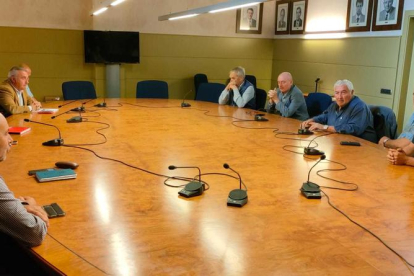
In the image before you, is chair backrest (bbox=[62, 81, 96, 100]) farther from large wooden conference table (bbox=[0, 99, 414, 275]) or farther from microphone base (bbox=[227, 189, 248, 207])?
microphone base (bbox=[227, 189, 248, 207])

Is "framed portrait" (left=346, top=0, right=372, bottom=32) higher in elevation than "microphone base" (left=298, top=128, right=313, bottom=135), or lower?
higher

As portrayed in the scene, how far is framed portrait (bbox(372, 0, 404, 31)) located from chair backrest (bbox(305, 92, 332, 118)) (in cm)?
166

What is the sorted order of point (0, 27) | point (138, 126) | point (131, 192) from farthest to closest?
point (0, 27) < point (138, 126) < point (131, 192)

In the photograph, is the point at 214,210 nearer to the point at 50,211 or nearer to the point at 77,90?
the point at 50,211

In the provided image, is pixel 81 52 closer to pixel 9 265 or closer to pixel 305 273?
pixel 9 265

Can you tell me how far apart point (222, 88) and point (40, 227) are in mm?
5065

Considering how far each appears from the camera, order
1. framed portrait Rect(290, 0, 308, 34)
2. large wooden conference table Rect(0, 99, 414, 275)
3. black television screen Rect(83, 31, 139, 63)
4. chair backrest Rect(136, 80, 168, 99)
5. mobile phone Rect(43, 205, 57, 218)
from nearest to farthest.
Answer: large wooden conference table Rect(0, 99, 414, 275) < mobile phone Rect(43, 205, 57, 218) < chair backrest Rect(136, 80, 168, 99) < black television screen Rect(83, 31, 139, 63) < framed portrait Rect(290, 0, 308, 34)

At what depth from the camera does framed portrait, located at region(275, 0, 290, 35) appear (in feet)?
27.6

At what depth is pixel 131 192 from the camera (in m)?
2.30

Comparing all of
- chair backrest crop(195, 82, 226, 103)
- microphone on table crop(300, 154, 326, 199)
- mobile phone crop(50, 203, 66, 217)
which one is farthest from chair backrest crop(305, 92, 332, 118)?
mobile phone crop(50, 203, 66, 217)

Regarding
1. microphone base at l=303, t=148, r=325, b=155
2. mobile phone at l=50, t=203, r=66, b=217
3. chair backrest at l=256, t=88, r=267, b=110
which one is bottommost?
mobile phone at l=50, t=203, r=66, b=217

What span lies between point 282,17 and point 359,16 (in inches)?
89.1

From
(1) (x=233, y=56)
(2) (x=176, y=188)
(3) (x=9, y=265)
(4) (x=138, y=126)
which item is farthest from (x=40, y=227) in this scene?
(1) (x=233, y=56)

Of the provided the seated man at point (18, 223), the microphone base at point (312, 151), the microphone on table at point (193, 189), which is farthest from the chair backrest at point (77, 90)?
the seated man at point (18, 223)
